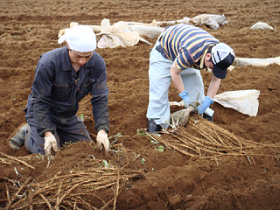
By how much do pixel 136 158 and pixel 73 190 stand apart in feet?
2.02

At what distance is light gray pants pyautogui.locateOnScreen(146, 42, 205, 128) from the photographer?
10.0 ft

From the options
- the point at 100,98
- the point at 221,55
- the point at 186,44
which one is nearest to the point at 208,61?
the point at 221,55

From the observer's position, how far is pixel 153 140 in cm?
277

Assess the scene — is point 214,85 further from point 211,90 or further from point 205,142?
point 205,142

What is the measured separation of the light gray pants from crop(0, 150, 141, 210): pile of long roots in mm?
1233

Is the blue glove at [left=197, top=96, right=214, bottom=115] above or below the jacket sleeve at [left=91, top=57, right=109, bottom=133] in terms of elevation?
below

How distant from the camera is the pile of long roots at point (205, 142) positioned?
2541mm

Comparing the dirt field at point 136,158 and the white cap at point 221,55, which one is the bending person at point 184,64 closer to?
the white cap at point 221,55

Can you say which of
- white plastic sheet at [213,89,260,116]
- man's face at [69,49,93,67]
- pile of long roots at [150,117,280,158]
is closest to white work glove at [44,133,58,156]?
man's face at [69,49,93,67]

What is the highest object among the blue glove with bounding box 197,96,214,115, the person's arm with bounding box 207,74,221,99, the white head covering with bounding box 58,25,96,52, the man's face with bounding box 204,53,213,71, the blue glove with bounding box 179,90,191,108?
the white head covering with bounding box 58,25,96,52

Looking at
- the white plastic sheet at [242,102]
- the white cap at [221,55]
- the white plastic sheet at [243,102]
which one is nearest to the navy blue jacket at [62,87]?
the white cap at [221,55]

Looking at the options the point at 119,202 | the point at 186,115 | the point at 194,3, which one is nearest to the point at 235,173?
the point at 186,115

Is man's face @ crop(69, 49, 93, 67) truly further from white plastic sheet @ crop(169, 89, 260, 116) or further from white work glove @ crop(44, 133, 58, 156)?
white plastic sheet @ crop(169, 89, 260, 116)

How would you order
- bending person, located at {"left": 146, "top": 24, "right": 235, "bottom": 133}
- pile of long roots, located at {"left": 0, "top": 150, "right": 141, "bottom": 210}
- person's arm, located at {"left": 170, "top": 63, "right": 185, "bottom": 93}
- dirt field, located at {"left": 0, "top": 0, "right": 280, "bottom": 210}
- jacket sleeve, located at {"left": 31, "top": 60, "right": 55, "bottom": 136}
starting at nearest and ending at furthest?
pile of long roots, located at {"left": 0, "top": 150, "right": 141, "bottom": 210} → dirt field, located at {"left": 0, "top": 0, "right": 280, "bottom": 210} → jacket sleeve, located at {"left": 31, "top": 60, "right": 55, "bottom": 136} → bending person, located at {"left": 146, "top": 24, "right": 235, "bottom": 133} → person's arm, located at {"left": 170, "top": 63, "right": 185, "bottom": 93}
